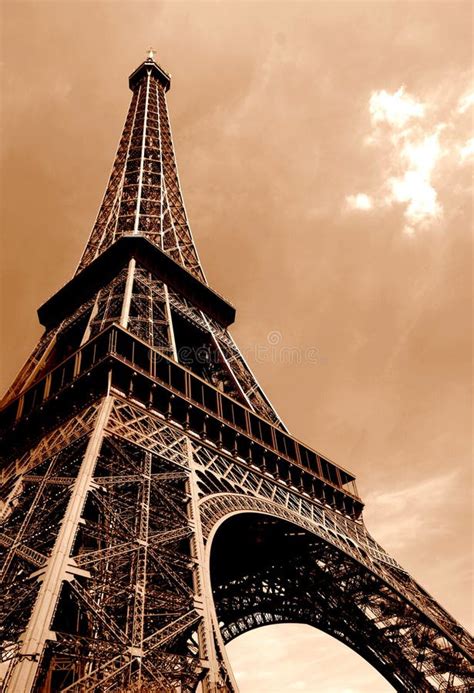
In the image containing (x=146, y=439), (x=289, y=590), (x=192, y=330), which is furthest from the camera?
(x=192, y=330)

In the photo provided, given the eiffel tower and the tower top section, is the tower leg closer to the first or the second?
the eiffel tower

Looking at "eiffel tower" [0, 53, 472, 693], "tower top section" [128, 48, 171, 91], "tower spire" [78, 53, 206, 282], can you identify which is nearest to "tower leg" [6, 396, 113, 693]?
"eiffel tower" [0, 53, 472, 693]

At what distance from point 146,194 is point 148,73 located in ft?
90.1

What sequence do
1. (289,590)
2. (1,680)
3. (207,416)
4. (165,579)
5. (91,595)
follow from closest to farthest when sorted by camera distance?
1. (1,680)
2. (91,595)
3. (165,579)
4. (207,416)
5. (289,590)

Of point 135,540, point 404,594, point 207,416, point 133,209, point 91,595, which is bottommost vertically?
point 91,595

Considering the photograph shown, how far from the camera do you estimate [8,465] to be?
22891 millimetres

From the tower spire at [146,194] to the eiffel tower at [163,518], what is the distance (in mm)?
1190

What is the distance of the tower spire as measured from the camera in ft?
151

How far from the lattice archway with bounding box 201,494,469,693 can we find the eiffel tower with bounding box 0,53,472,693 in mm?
100

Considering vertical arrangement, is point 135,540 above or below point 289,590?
below

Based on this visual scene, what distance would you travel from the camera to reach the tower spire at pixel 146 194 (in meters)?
46.1

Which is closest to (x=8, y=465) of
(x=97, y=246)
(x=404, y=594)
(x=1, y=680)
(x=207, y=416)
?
(x=207, y=416)

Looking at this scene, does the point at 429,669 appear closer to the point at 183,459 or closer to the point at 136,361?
the point at 183,459

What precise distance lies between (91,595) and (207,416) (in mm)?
12432
